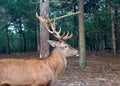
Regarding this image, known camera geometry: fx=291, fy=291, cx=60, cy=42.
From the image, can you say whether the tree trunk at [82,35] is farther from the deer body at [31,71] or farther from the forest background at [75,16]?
the deer body at [31,71]

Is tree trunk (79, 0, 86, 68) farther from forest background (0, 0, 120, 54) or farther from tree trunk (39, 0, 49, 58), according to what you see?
forest background (0, 0, 120, 54)

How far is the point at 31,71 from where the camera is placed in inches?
259

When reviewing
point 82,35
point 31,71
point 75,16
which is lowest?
point 31,71

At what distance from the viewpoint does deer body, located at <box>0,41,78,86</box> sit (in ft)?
20.8

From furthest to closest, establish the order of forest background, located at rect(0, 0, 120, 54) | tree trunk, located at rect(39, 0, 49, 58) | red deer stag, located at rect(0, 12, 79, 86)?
1. forest background, located at rect(0, 0, 120, 54)
2. tree trunk, located at rect(39, 0, 49, 58)
3. red deer stag, located at rect(0, 12, 79, 86)

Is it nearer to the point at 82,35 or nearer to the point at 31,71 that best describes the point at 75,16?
the point at 82,35

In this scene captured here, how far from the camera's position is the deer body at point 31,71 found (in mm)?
6340

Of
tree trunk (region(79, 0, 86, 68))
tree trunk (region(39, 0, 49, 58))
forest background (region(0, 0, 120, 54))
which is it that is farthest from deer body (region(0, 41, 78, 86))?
forest background (region(0, 0, 120, 54))

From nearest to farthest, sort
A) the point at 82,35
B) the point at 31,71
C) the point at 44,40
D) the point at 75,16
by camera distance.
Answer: the point at 31,71
the point at 44,40
the point at 82,35
the point at 75,16

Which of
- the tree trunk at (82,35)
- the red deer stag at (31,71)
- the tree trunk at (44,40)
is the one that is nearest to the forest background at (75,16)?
the tree trunk at (82,35)

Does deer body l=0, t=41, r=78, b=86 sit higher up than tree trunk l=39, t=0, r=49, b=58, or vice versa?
tree trunk l=39, t=0, r=49, b=58

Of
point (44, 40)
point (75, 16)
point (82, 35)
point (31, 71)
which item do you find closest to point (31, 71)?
point (31, 71)

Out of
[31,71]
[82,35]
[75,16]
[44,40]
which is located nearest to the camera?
[31,71]

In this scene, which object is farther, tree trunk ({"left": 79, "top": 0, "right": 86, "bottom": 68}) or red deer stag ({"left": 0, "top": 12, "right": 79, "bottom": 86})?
tree trunk ({"left": 79, "top": 0, "right": 86, "bottom": 68})
